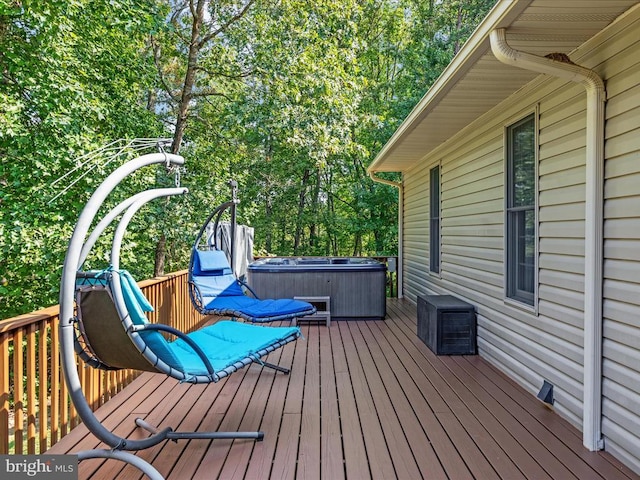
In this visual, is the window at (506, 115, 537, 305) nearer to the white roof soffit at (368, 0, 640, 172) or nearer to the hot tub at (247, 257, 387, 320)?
the white roof soffit at (368, 0, 640, 172)

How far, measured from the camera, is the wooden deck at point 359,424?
92.9 inches

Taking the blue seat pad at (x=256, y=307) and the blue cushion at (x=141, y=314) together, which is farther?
the blue seat pad at (x=256, y=307)

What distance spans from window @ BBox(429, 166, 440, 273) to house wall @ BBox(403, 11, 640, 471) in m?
1.31

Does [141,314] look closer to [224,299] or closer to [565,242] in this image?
[224,299]

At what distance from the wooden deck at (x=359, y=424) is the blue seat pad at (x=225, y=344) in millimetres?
482

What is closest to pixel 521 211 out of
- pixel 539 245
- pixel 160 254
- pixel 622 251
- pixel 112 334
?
pixel 539 245

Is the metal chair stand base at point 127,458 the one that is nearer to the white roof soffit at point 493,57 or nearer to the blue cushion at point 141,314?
the blue cushion at point 141,314

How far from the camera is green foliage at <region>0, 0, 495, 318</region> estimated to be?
21.8ft

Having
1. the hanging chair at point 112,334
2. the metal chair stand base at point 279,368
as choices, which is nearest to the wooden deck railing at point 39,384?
the hanging chair at point 112,334

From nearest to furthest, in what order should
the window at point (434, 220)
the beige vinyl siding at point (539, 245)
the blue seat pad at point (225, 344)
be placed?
1. the blue seat pad at point (225, 344)
2. the beige vinyl siding at point (539, 245)
3. the window at point (434, 220)

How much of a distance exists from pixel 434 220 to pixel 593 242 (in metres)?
4.30

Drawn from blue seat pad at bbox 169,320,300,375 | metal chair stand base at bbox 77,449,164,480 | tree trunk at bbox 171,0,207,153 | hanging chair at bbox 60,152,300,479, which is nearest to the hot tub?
blue seat pad at bbox 169,320,300,375

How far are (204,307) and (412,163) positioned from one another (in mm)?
4848

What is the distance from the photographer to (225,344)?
3.14m
